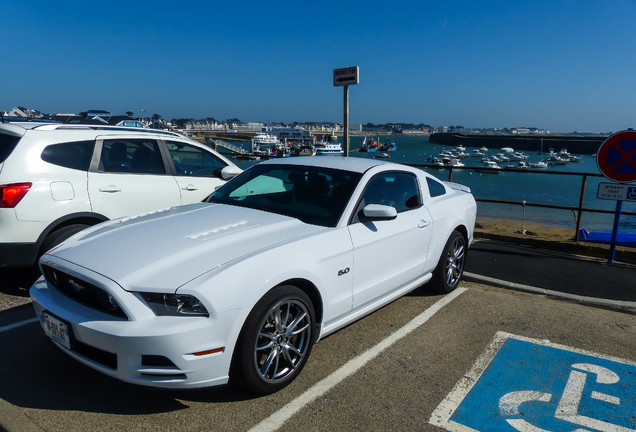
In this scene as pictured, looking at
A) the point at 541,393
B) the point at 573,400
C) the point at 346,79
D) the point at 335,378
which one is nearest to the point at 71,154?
the point at 335,378

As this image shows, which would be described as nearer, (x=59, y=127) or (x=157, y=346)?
(x=157, y=346)

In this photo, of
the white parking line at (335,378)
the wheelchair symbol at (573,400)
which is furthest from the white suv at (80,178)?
the wheelchair symbol at (573,400)

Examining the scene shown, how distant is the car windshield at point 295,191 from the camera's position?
369cm

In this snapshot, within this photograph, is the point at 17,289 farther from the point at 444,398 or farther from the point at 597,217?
the point at 597,217

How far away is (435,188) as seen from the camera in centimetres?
500

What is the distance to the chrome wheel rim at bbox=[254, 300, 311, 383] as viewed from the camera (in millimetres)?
2863

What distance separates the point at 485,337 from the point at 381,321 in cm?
93

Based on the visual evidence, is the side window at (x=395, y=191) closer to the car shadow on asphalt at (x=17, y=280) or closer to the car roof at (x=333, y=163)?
the car roof at (x=333, y=163)

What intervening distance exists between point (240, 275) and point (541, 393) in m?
2.22

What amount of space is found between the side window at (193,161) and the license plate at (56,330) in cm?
308

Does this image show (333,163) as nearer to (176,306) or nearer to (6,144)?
(176,306)

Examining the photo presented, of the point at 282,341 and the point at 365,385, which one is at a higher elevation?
the point at 282,341

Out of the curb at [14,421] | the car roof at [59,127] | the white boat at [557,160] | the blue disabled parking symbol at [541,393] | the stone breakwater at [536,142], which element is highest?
the car roof at [59,127]

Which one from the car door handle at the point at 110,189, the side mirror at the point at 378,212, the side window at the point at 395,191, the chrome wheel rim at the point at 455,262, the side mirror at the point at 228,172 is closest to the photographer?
the side mirror at the point at 378,212
